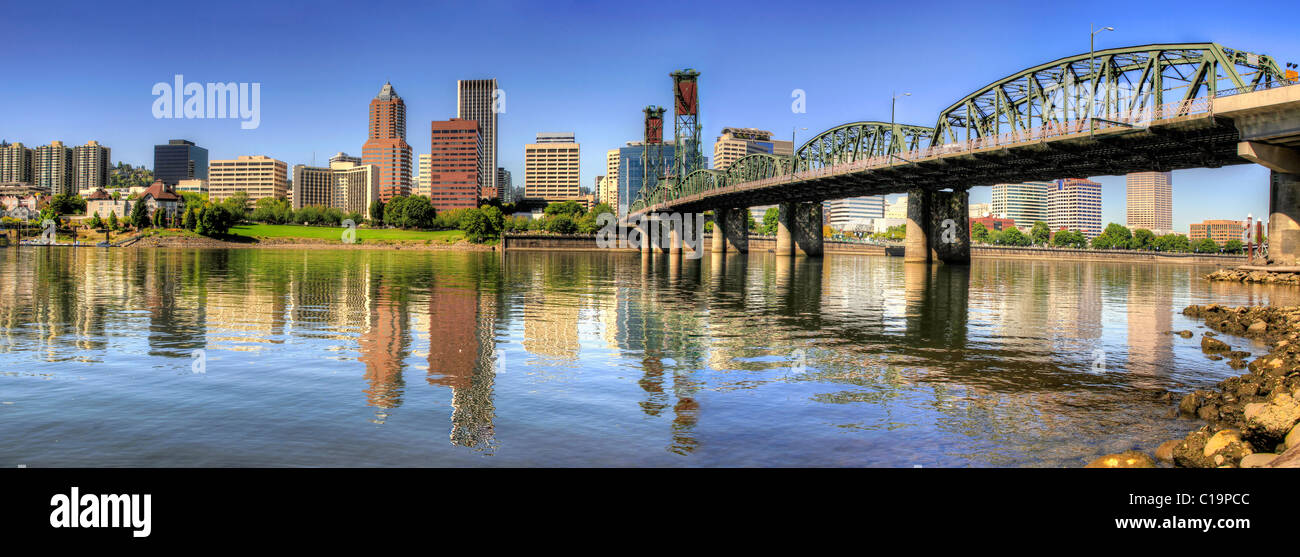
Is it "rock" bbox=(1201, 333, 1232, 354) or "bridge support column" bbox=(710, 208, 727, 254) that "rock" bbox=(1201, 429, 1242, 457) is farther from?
"bridge support column" bbox=(710, 208, 727, 254)

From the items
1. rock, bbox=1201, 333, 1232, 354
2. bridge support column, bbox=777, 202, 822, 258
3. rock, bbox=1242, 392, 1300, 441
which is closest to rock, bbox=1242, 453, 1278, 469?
rock, bbox=1242, 392, 1300, 441

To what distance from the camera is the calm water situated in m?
13.7

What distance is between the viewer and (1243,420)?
16.1 meters

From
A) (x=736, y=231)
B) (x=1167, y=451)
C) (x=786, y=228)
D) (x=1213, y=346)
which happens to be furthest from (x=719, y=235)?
(x=1167, y=451)

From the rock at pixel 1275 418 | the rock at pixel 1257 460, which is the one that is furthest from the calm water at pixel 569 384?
the rock at pixel 1257 460

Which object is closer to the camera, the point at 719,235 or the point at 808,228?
the point at 808,228

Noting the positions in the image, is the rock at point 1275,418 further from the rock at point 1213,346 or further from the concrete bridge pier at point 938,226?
the concrete bridge pier at point 938,226

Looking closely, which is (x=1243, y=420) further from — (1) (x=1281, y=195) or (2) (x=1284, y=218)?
(2) (x=1284, y=218)

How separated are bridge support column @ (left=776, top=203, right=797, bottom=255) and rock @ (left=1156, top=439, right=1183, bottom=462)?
154 metres

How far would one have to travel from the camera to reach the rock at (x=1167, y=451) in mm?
13484

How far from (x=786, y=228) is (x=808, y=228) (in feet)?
14.7

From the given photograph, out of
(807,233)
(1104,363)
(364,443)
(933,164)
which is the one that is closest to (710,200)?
(807,233)
